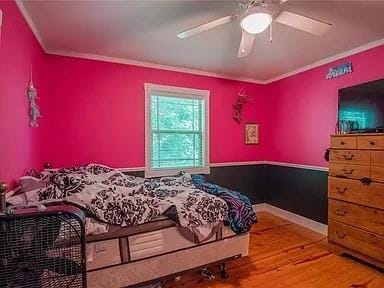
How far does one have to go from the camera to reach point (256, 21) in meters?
1.72

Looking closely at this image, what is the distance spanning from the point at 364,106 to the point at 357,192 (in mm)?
912

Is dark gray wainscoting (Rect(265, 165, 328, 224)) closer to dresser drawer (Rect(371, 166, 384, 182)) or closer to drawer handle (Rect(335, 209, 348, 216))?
drawer handle (Rect(335, 209, 348, 216))

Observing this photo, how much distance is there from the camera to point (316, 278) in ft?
7.20

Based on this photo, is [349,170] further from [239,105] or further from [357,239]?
[239,105]

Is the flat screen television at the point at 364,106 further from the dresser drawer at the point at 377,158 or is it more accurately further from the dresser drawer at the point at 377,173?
the dresser drawer at the point at 377,173

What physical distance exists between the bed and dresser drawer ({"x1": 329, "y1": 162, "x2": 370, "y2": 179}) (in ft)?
3.62

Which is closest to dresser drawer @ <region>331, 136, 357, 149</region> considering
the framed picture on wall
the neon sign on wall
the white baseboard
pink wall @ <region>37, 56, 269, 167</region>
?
the neon sign on wall

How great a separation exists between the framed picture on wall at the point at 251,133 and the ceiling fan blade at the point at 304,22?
2.44 meters

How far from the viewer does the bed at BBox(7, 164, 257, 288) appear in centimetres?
169

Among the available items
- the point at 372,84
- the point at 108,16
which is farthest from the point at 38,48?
the point at 372,84

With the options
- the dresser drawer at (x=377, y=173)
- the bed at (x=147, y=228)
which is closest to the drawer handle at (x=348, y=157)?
the dresser drawer at (x=377, y=173)

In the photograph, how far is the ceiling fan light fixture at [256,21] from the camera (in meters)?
1.68

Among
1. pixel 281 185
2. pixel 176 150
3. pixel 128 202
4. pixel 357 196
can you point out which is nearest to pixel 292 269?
pixel 357 196

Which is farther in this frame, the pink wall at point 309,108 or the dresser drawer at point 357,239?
the pink wall at point 309,108
